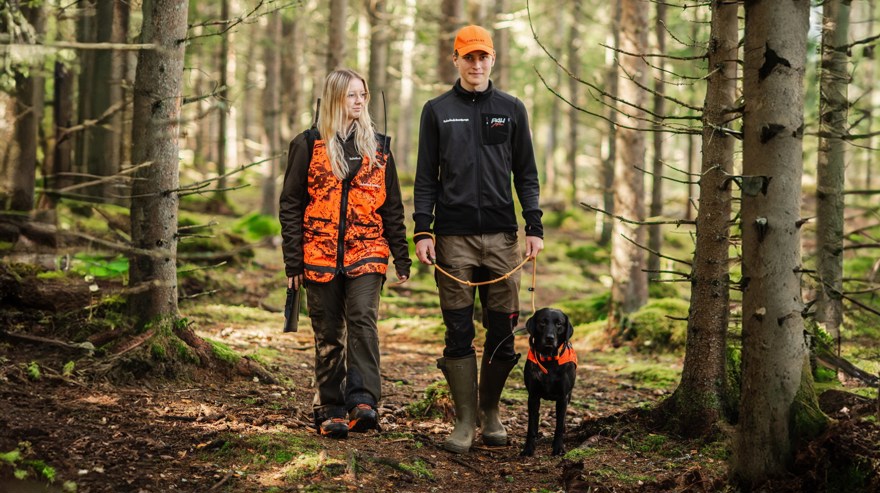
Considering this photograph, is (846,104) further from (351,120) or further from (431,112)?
(351,120)

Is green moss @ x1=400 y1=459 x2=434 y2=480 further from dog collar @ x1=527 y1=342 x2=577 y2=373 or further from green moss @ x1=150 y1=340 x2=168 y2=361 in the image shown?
green moss @ x1=150 y1=340 x2=168 y2=361

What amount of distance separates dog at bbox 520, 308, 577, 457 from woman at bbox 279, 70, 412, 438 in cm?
100

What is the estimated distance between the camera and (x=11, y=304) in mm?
6480

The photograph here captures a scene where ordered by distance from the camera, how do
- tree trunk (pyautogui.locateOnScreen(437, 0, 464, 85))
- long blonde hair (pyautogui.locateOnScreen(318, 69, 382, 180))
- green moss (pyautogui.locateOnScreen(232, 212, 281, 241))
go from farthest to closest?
green moss (pyautogui.locateOnScreen(232, 212, 281, 241)) → tree trunk (pyautogui.locateOnScreen(437, 0, 464, 85)) → long blonde hair (pyautogui.locateOnScreen(318, 69, 382, 180))

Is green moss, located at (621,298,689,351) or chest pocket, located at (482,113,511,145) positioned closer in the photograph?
chest pocket, located at (482,113,511,145)

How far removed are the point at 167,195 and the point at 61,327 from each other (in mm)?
1554

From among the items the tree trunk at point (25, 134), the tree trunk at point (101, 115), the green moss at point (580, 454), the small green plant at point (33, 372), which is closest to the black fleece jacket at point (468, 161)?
the green moss at point (580, 454)

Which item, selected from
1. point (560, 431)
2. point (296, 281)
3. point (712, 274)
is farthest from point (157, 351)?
point (712, 274)

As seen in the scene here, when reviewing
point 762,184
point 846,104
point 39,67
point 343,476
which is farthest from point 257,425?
point 39,67

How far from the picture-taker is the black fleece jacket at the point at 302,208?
17.0ft

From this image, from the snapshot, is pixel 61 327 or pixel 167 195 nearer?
pixel 167 195

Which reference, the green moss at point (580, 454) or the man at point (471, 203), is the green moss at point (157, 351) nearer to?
the man at point (471, 203)

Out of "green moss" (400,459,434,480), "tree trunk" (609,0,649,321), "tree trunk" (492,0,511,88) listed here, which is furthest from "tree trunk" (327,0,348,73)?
"green moss" (400,459,434,480)

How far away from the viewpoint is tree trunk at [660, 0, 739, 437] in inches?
201
